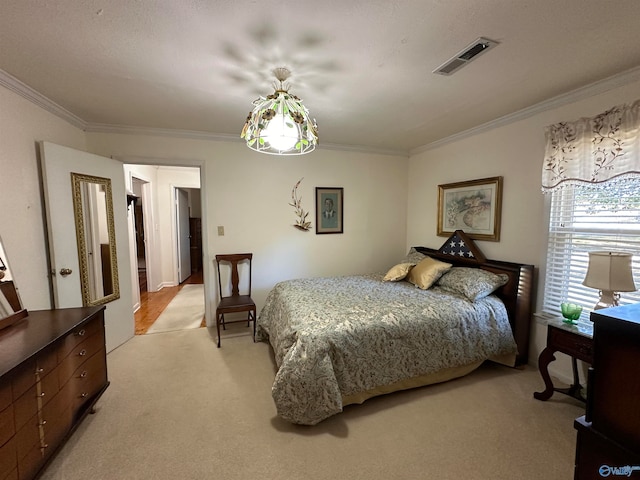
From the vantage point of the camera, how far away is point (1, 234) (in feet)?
6.41

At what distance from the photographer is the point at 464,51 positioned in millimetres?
1685

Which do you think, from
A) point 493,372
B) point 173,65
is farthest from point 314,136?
point 493,372

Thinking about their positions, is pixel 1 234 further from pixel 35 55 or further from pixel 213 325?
pixel 213 325

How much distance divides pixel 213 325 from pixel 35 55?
2933mm

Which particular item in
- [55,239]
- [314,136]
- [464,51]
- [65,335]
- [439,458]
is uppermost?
[464,51]

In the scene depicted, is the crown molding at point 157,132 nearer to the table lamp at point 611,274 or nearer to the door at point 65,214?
the door at point 65,214

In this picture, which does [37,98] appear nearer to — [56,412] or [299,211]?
[56,412]

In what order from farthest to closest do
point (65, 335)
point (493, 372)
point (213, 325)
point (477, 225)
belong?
point (213, 325) → point (477, 225) → point (493, 372) → point (65, 335)

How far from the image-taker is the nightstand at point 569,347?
1.90 meters

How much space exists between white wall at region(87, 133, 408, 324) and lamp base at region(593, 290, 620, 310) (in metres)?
2.51

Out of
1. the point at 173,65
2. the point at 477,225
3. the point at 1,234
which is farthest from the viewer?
the point at 477,225

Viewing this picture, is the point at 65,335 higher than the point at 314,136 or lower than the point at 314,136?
lower

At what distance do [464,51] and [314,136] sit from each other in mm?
1024

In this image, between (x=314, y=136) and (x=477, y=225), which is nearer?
(x=314, y=136)
